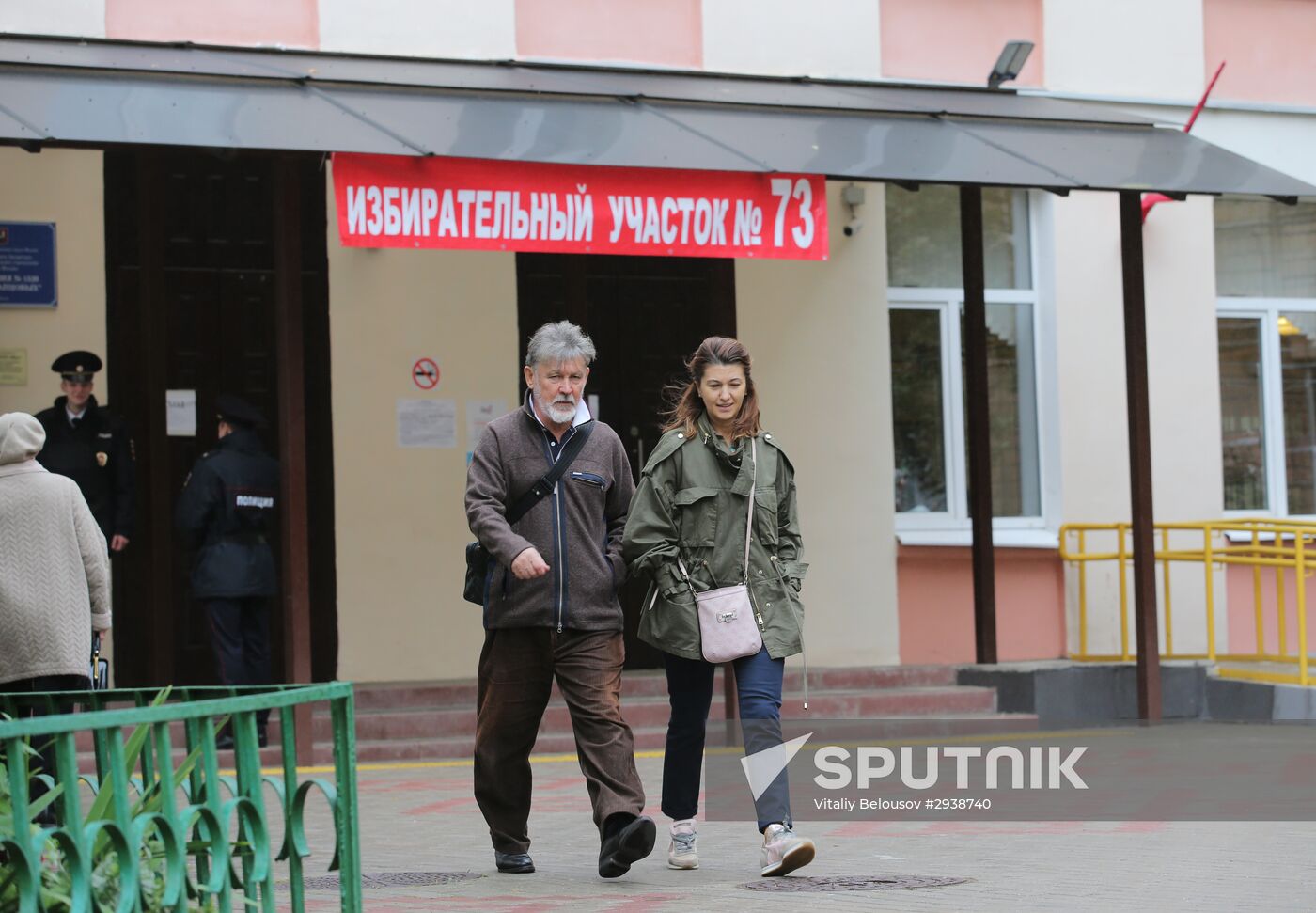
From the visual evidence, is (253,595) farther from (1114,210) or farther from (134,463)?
(1114,210)

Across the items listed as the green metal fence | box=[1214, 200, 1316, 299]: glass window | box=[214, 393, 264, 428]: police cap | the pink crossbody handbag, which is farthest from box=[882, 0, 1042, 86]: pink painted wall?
the green metal fence

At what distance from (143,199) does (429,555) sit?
2697mm

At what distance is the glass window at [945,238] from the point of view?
12953mm

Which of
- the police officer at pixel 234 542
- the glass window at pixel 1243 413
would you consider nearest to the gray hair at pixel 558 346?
the police officer at pixel 234 542

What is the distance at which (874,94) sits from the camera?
435 inches

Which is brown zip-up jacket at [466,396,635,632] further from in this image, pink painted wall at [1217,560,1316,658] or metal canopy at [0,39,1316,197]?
pink painted wall at [1217,560,1316,658]

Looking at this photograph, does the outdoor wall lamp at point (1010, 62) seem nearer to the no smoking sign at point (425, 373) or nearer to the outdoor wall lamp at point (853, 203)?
the outdoor wall lamp at point (853, 203)

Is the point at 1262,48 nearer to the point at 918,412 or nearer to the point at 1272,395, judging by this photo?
the point at 1272,395

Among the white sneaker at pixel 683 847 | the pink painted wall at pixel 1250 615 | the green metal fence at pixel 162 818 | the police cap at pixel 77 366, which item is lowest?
the white sneaker at pixel 683 847

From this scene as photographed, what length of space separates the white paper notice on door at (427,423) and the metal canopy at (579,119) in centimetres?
220

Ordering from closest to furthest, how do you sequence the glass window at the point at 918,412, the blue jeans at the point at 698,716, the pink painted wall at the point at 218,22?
the blue jeans at the point at 698,716 < the pink painted wall at the point at 218,22 < the glass window at the point at 918,412

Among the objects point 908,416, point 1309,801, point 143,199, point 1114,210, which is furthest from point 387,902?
point 1114,210

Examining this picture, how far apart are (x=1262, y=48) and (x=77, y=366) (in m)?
8.38

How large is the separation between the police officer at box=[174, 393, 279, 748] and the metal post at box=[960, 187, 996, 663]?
446 centimetres
